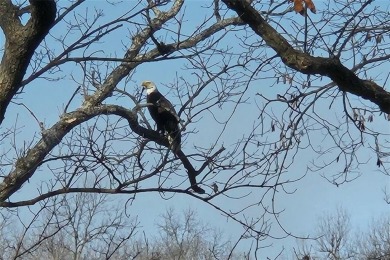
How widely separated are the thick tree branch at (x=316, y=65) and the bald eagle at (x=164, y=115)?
1174mm

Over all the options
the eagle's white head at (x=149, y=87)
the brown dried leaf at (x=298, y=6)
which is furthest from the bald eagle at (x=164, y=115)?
the brown dried leaf at (x=298, y=6)

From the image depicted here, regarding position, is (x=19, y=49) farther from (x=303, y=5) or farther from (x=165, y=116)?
(x=165, y=116)

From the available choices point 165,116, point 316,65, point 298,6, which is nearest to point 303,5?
point 298,6

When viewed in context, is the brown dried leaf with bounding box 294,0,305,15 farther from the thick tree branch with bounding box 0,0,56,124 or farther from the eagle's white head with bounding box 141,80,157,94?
the eagle's white head with bounding box 141,80,157,94

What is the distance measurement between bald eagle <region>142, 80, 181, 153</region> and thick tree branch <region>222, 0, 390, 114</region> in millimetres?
1174

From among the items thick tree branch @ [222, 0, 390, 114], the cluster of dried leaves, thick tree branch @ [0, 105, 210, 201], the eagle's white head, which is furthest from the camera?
the eagle's white head

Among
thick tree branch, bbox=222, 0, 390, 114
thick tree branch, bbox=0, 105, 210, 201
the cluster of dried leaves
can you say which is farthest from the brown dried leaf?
thick tree branch, bbox=0, 105, 210, 201

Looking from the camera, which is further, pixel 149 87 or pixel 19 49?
pixel 149 87

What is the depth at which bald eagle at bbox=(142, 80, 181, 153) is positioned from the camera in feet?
15.6

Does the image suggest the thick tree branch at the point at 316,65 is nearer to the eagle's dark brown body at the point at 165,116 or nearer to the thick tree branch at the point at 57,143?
the thick tree branch at the point at 57,143

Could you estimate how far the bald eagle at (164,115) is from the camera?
4750 mm

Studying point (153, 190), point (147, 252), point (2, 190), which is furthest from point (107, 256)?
point (2, 190)

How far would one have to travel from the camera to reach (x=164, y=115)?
6.50 meters

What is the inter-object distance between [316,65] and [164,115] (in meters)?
3.13
